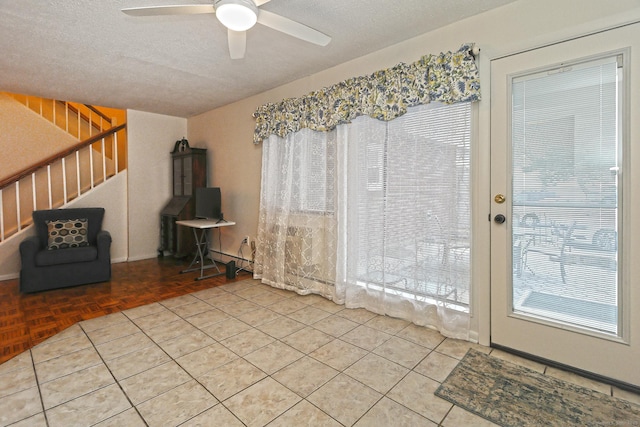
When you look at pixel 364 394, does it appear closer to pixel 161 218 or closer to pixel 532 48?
pixel 532 48

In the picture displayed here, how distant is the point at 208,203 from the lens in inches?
168

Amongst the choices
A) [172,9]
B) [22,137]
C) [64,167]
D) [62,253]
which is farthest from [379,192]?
[22,137]

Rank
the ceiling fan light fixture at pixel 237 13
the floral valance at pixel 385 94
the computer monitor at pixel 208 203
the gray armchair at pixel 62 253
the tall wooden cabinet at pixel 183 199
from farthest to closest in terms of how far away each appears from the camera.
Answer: the tall wooden cabinet at pixel 183 199, the computer monitor at pixel 208 203, the gray armchair at pixel 62 253, the floral valance at pixel 385 94, the ceiling fan light fixture at pixel 237 13

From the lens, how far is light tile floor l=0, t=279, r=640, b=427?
162cm

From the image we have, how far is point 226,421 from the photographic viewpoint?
62.2 inches

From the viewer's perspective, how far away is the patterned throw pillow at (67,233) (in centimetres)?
376

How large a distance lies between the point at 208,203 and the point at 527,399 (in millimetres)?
3851

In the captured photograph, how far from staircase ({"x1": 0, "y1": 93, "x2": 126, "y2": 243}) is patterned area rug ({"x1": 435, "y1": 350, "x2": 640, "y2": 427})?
5418 millimetres

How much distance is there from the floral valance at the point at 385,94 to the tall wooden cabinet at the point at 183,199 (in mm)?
1783

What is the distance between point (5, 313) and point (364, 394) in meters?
3.40

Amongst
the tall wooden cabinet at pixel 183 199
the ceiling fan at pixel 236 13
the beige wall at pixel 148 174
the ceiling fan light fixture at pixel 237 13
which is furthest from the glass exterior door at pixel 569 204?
the beige wall at pixel 148 174

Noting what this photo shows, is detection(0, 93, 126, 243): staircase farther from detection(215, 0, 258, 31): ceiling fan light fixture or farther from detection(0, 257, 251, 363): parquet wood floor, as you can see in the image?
detection(215, 0, 258, 31): ceiling fan light fixture

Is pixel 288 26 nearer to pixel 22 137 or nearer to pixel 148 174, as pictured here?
pixel 148 174

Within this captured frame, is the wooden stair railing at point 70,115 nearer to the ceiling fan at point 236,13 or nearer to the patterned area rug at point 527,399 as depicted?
the ceiling fan at point 236,13
